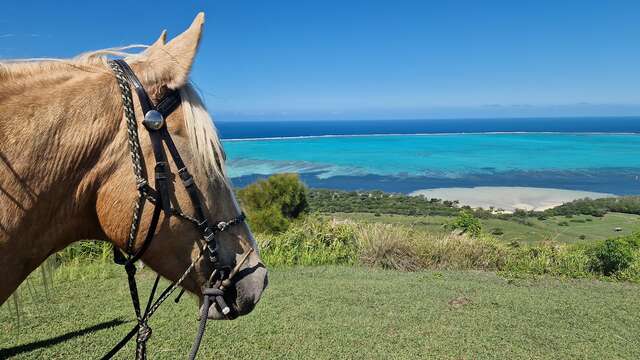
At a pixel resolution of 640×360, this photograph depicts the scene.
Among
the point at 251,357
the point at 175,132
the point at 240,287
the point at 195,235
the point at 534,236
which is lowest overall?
the point at 534,236

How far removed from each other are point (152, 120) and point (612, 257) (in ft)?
32.0

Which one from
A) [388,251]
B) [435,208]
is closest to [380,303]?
[388,251]

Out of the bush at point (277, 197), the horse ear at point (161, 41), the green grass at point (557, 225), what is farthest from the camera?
the green grass at point (557, 225)

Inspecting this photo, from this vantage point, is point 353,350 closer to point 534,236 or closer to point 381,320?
point 381,320

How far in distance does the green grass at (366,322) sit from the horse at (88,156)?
362cm

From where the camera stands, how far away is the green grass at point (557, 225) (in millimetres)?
15953


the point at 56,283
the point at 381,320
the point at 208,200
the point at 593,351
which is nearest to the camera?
the point at 208,200

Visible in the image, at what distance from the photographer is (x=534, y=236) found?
14.8 meters

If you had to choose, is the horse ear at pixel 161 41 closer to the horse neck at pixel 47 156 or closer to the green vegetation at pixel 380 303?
the horse neck at pixel 47 156

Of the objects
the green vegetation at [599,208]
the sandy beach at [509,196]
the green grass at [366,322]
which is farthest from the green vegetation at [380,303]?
the sandy beach at [509,196]

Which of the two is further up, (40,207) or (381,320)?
(40,207)

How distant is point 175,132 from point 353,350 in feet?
13.7

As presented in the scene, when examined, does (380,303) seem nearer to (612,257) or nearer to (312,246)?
(312,246)

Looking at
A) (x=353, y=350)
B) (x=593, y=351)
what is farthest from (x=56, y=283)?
(x=593, y=351)
